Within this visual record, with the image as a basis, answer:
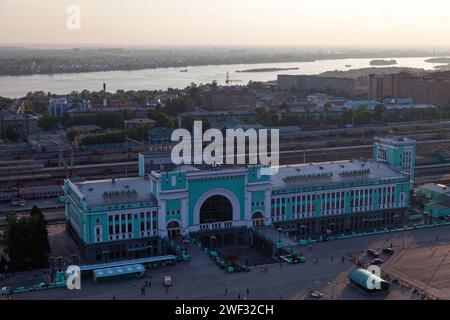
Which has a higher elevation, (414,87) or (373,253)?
(414,87)

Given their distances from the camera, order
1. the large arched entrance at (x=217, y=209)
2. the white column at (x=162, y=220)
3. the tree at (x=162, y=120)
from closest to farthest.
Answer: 1. the white column at (x=162, y=220)
2. the large arched entrance at (x=217, y=209)
3. the tree at (x=162, y=120)

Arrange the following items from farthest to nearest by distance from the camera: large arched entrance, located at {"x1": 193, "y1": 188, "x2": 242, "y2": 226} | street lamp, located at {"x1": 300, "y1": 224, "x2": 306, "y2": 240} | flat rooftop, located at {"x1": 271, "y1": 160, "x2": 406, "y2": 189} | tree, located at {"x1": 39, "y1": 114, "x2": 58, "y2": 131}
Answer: tree, located at {"x1": 39, "y1": 114, "x2": 58, "y2": 131}
flat rooftop, located at {"x1": 271, "y1": 160, "x2": 406, "y2": 189}
street lamp, located at {"x1": 300, "y1": 224, "x2": 306, "y2": 240}
large arched entrance, located at {"x1": 193, "y1": 188, "x2": 242, "y2": 226}

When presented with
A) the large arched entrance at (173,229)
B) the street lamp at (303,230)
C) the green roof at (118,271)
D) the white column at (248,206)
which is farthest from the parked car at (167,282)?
the street lamp at (303,230)

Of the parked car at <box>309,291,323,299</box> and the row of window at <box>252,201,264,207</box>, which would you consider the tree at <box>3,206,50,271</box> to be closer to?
the row of window at <box>252,201,264,207</box>

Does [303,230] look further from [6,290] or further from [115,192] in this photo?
[6,290]

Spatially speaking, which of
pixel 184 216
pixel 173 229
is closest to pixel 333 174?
pixel 184 216

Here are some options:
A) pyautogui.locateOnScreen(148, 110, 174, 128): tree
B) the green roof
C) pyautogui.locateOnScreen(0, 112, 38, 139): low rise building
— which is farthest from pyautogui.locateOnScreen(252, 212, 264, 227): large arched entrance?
pyautogui.locateOnScreen(0, 112, 38, 139): low rise building

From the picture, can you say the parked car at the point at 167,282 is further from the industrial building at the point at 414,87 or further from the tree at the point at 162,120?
the industrial building at the point at 414,87
